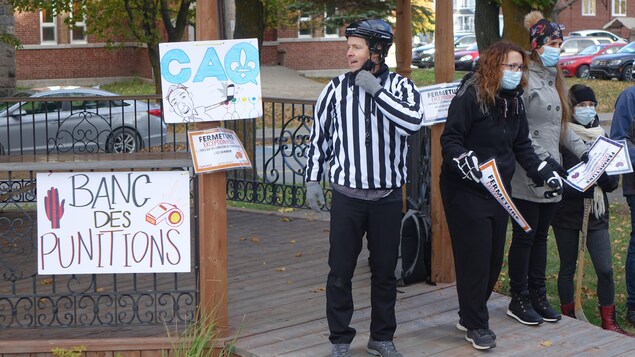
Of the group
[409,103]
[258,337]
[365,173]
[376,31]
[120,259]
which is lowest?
[258,337]

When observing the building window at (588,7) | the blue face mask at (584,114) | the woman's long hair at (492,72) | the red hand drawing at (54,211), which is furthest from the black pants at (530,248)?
the building window at (588,7)

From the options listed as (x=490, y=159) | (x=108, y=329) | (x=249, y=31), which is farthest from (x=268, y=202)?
(x=490, y=159)

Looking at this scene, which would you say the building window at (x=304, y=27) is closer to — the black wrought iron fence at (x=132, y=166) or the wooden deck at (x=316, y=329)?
the black wrought iron fence at (x=132, y=166)

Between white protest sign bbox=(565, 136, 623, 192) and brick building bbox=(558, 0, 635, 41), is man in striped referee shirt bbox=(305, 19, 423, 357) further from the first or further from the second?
brick building bbox=(558, 0, 635, 41)

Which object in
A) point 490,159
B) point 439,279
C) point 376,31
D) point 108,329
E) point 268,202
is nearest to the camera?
point 376,31

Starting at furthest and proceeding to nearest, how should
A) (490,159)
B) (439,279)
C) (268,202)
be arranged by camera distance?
(268,202) → (439,279) → (490,159)

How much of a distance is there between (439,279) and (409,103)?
2278 millimetres

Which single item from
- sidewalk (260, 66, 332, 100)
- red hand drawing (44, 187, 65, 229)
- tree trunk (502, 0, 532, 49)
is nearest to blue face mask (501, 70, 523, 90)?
red hand drawing (44, 187, 65, 229)

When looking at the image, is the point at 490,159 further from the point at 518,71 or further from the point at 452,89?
the point at 452,89

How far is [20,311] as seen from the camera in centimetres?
668

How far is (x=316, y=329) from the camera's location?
6223 millimetres

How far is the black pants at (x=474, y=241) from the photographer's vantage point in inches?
227

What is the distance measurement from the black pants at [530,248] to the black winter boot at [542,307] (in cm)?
4

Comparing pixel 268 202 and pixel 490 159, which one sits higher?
pixel 490 159
